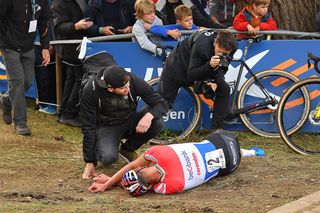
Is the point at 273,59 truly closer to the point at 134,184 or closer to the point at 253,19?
the point at 253,19

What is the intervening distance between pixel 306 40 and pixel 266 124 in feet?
3.80

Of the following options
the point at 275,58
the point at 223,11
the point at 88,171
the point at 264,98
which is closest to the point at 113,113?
the point at 88,171

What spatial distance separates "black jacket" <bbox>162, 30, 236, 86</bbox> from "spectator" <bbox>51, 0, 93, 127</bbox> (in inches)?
56.5

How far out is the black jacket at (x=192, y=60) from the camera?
356 inches

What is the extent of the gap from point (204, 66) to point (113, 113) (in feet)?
4.58

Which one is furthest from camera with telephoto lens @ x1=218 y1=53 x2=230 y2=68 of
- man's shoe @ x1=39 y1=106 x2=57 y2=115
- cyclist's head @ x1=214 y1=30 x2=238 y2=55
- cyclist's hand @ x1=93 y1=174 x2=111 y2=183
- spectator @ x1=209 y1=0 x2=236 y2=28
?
man's shoe @ x1=39 y1=106 x2=57 y2=115

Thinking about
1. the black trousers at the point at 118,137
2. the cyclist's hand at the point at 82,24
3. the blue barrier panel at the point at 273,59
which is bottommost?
the black trousers at the point at 118,137

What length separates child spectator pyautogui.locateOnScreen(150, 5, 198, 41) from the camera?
33.1 feet

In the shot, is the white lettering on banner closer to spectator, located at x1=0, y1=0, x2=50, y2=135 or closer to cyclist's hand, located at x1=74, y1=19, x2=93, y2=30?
cyclist's hand, located at x1=74, y1=19, x2=93, y2=30

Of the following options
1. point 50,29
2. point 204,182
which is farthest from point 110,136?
point 50,29

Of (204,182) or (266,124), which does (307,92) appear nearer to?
(266,124)

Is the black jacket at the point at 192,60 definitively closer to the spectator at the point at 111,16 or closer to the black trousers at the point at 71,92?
the spectator at the point at 111,16

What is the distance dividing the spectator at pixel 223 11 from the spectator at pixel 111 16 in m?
1.28

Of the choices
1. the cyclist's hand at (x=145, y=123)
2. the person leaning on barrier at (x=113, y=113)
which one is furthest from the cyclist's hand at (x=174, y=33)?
the cyclist's hand at (x=145, y=123)
